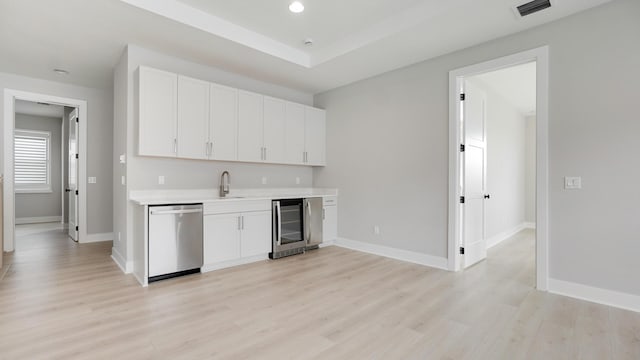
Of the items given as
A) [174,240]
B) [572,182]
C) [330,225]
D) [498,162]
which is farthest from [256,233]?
[498,162]

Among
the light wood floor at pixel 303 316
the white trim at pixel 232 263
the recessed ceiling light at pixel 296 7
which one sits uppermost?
the recessed ceiling light at pixel 296 7

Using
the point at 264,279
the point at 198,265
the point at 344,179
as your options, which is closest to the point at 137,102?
the point at 198,265

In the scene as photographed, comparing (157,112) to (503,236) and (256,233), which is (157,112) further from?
(503,236)

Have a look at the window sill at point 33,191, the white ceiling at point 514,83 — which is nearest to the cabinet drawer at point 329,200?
the white ceiling at point 514,83

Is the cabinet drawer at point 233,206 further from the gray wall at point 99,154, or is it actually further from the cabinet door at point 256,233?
the gray wall at point 99,154

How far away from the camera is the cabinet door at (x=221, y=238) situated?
3764 millimetres

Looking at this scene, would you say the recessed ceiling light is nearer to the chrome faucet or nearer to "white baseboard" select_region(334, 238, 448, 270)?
the chrome faucet

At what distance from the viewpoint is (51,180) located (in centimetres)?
808

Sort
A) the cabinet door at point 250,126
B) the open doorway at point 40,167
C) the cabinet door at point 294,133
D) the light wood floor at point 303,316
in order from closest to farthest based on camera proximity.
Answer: the light wood floor at point 303,316, the cabinet door at point 250,126, the cabinet door at point 294,133, the open doorway at point 40,167

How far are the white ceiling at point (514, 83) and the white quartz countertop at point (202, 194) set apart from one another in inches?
121

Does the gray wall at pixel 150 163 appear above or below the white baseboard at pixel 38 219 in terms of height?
above

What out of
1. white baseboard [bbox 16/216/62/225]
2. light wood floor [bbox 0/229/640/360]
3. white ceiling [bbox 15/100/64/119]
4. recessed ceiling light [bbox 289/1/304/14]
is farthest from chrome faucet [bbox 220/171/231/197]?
white baseboard [bbox 16/216/62/225]

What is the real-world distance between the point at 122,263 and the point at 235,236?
1416 mm

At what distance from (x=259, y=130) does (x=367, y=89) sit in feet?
5.95
